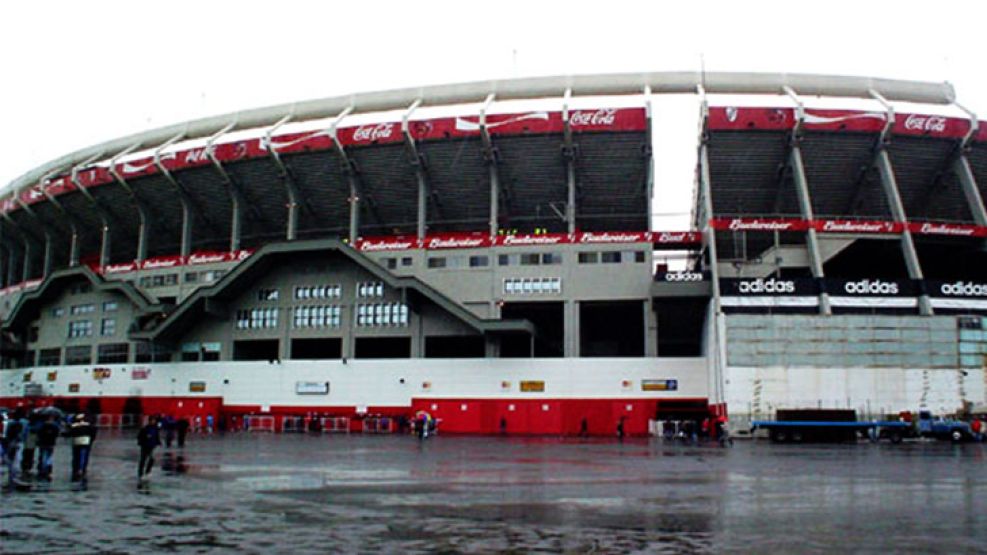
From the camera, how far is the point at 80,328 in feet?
260

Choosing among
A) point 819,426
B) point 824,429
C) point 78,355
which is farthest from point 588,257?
point 78,355

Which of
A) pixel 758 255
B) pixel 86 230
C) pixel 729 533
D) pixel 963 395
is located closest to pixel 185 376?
pixel 86 230

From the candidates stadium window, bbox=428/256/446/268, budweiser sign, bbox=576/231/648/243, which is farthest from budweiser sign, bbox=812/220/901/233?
stadium window, bbox=428/256/446/268

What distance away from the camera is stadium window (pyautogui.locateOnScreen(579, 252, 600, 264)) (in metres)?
63.7

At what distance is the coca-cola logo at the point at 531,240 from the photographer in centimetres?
6406

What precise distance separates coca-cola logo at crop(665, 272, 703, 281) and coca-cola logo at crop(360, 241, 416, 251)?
20279 millimetres

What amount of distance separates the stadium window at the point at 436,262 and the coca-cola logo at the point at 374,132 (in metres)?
10.3

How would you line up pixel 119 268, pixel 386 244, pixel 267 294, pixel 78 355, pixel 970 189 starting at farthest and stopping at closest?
pixel 78 355 → pixel 119 268 → pixel 267 294 → pixel 386 244 → pixel 970 189

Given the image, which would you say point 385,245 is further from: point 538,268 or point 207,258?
point 207,258

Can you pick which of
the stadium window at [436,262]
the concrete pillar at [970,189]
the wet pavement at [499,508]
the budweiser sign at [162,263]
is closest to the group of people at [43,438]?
the wet pavement at [499,508]

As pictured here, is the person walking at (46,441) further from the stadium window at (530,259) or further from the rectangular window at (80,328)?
the rectangular window at (80,328)

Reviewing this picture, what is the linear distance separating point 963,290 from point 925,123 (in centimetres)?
1349

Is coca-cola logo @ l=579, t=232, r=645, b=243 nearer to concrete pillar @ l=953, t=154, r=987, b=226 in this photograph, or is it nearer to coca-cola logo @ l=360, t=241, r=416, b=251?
coca-cola logo @ l=360, t=241, r=416, b=251

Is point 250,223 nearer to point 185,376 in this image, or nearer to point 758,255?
point 185,376
